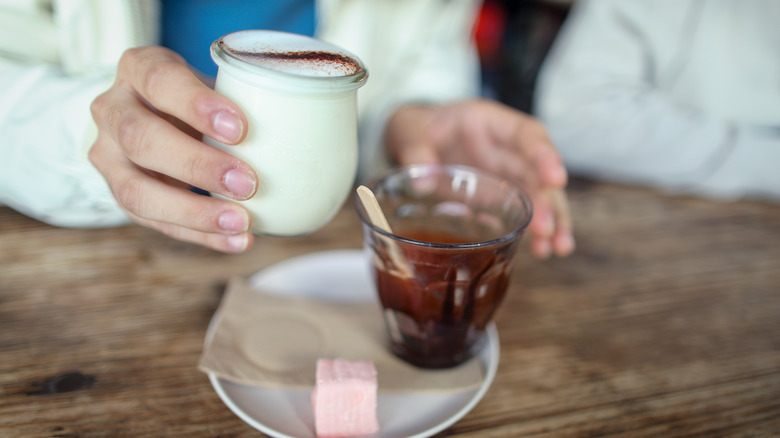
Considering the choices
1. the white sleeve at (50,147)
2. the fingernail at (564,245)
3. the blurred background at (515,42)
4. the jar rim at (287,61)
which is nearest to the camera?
the jar rim at (287,61)

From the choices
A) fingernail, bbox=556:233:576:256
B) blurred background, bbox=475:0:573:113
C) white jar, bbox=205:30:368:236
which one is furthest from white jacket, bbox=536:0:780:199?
blurred background, bbox=475:0:573:113

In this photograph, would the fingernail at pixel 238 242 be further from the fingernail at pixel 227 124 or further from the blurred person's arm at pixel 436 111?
the blurred person's arm at pixel 436 111

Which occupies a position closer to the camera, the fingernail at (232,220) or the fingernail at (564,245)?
the fingernail at (232,220)

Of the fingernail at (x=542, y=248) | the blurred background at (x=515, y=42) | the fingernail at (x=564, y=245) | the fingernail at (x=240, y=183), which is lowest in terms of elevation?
the blurred background at (x=515, y=42)

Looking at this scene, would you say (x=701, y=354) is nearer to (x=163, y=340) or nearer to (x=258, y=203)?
(x=258, y=203)

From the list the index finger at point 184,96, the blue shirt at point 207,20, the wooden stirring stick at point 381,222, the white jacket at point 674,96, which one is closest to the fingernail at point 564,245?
the wooden stirring stick at point 381,222

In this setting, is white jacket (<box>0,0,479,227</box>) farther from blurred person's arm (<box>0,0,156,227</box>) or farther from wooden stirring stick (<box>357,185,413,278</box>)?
wooden stirring stick (<box>357,185,413,278</box>)
